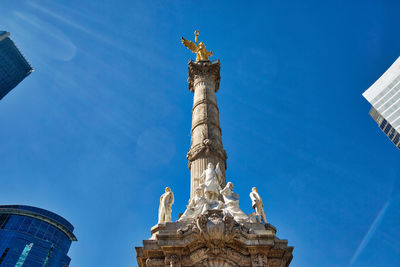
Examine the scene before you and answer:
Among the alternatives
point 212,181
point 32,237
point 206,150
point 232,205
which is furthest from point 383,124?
point 32,237

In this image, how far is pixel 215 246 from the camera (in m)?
9.95

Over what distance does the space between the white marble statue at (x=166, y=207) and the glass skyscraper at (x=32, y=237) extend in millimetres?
60634

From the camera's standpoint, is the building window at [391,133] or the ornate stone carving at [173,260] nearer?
the ornate stone carving at [173,260]

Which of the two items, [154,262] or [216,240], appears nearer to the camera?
[216,240]

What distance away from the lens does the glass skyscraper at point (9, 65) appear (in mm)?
67938

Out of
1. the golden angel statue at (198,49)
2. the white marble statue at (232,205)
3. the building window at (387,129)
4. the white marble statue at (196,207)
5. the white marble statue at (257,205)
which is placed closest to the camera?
the white marble statue at (232,205)

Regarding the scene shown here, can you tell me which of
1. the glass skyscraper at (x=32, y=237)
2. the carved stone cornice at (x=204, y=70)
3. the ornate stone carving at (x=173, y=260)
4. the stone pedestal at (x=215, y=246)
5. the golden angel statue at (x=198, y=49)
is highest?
the glass skyscraper at (x=32, y=237)

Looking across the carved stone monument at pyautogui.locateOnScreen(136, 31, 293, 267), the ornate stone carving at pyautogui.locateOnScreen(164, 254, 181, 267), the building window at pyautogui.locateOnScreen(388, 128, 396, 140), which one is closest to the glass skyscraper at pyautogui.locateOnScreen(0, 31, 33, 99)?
the carved stone monument at pyautogui.locateOnScreen(136, 31, 293, 267)

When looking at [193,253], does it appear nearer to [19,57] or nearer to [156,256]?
[156,256]

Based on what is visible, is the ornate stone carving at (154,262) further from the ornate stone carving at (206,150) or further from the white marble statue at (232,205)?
the ornate stone carving at (206,150)

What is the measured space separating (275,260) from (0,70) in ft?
243

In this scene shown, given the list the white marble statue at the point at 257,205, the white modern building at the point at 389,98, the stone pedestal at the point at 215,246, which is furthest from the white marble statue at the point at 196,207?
the white modern building at the point at 389,98

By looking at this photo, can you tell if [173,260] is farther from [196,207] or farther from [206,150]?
[206,150]

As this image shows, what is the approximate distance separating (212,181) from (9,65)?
239ft
